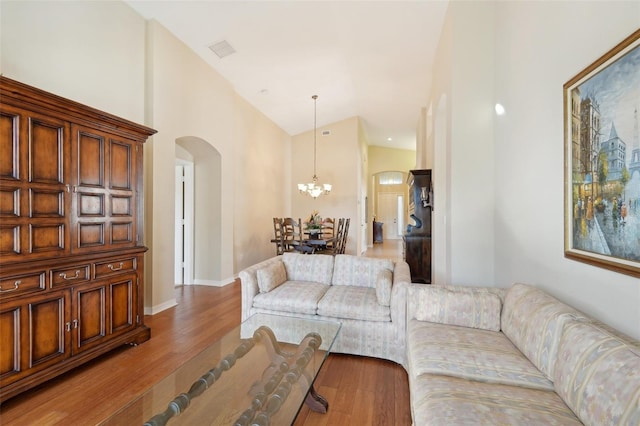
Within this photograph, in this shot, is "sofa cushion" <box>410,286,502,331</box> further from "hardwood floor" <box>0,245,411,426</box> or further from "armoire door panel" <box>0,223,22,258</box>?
"armoire door panel" <box>0,223,22,258</box>

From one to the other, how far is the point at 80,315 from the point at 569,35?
403 centimetres

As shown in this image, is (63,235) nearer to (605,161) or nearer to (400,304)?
(400,304)

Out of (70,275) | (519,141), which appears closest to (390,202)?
(519,141)

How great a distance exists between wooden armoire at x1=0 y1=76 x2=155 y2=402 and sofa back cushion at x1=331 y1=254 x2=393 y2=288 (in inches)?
80.4

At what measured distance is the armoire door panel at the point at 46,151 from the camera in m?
2.01

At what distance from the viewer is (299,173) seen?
8.28m

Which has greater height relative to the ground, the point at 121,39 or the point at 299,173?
the point at 121,39

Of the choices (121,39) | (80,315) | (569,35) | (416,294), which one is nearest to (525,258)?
(416,294)

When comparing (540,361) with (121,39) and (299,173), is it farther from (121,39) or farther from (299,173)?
(299,173)

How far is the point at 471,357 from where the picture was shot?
1.63 metres

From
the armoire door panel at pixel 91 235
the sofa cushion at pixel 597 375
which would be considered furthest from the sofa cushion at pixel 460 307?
the armoire door panel at pixel 91 235

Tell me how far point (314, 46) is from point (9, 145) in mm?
3796

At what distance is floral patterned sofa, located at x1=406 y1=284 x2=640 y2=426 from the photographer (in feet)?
3.53

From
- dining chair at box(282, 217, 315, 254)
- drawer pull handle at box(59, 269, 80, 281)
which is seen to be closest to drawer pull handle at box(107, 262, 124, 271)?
drawer pull handle at box(59, 269, 80, 281)
